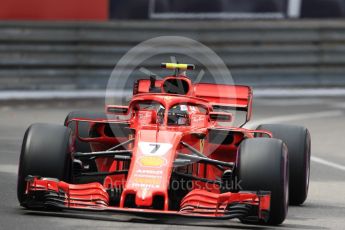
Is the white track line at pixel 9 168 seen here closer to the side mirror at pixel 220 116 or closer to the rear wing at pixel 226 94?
the rear wing at pixel 226 94

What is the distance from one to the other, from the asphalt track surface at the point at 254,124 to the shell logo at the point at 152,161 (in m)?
0.44

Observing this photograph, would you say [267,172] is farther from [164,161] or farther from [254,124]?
[254,124]

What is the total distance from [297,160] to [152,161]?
5.92ft

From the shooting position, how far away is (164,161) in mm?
Result: 10531

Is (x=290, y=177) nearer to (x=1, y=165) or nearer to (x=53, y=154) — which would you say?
(x=53, y=154)

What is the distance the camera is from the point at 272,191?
34.0 ft

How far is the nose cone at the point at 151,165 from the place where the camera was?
10.2 meters

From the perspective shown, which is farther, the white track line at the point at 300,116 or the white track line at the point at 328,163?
Answer: the white track line at the point at 300,116

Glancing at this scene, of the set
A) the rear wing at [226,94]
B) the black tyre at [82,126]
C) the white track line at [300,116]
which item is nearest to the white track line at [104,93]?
the white track line at [300,116]

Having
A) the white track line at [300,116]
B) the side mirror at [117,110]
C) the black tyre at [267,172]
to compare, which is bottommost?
the white track line at [300,116]

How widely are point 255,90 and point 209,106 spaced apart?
468 inches

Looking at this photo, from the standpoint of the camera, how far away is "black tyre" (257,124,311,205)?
11773mm

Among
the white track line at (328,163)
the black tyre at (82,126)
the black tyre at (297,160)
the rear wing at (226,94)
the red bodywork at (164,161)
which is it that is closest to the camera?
the red bodywork at (164,161)

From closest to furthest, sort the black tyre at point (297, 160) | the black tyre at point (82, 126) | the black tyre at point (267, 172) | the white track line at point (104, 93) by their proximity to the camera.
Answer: the black tyre at point (267, 172), the black tyre at point (297, 160), the black tyre at point (82, 126), the white track line at point (104, 93)
